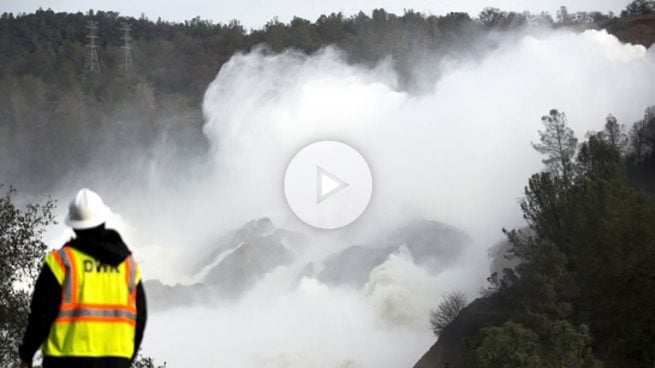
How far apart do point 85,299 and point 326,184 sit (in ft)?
460

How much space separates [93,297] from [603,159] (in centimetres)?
4322

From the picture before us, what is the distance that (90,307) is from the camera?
226 inches

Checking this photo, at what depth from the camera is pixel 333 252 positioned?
110 meters

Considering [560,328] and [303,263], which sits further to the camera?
[303,263]

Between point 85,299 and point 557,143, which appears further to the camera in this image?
point 557,143

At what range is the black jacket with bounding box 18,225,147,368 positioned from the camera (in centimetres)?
561

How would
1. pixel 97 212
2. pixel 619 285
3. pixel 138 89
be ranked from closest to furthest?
pixel 97 212 → pixel 619 285 → pixel 138 89

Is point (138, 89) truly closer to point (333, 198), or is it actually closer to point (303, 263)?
point (333, 198)

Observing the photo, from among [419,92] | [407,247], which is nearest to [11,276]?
[407,247]

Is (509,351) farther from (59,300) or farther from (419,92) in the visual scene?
(419,92)

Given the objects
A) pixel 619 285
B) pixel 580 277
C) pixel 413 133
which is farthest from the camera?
pixel 413 133

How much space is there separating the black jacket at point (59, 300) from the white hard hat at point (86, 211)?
0.08m

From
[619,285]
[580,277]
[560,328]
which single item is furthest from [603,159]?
[560,328]
